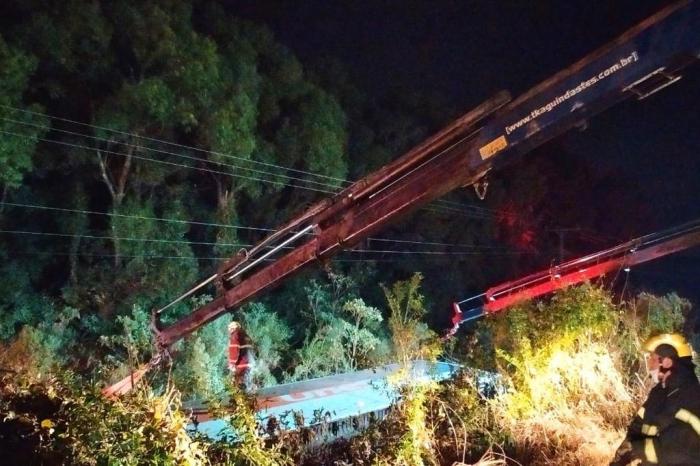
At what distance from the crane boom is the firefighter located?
163cm

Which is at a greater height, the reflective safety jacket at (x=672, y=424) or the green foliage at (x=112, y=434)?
the green foliage at (x=112, y=434)

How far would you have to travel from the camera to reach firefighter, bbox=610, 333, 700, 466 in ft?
13.5

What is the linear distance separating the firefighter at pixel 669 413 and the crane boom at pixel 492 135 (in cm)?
163

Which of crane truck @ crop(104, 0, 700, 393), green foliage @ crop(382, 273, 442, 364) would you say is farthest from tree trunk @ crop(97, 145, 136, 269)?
green foliage @ crop(382, 273, 442, 364)

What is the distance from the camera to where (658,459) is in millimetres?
4289

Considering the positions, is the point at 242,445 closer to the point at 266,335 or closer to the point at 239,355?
the point at 239,355

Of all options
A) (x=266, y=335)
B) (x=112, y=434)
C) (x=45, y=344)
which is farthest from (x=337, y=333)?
(x=112, y=434)

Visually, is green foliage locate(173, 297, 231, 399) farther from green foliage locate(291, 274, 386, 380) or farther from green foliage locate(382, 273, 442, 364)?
green foliage locate(382, 273, 442, 364)

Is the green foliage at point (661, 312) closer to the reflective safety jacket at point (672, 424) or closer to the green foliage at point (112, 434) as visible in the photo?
the reflective safety jacket at point (672, 424)

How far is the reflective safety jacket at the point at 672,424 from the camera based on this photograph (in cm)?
412

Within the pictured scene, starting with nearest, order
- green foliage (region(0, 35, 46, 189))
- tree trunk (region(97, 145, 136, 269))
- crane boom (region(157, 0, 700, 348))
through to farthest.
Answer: crane boom (region(157, 0, 700, 348)) → green foliage (region(0, 35, 46, 189)) → tree trunk (region(97, 145, 136, 269))

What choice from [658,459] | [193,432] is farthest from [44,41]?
[658,459]

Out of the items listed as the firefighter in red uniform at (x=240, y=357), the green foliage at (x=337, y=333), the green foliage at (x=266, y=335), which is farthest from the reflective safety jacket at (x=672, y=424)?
the green foliage at (x=266, y=335)

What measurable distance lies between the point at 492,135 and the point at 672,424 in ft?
7.46
